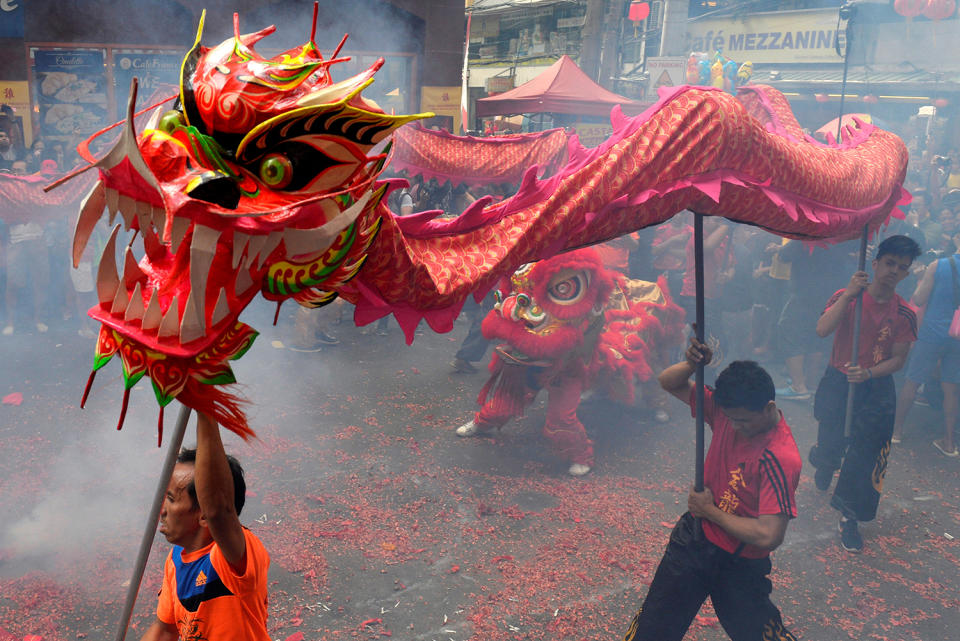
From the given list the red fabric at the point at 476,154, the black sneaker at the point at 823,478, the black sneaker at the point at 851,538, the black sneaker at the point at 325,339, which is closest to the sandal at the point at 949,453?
the black sneaker at the point at 823,478

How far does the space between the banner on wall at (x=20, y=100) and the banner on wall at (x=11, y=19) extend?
62 cm

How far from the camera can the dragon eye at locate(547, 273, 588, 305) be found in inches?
221

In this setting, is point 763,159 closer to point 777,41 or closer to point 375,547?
point 375,547

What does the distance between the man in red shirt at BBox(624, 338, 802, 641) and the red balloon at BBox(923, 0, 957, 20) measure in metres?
12.3

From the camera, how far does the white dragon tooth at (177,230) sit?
5.16ft

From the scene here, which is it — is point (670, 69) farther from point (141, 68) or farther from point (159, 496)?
point (159, 496)

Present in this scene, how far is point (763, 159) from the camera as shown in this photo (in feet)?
9.35

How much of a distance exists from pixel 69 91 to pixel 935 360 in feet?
36.5

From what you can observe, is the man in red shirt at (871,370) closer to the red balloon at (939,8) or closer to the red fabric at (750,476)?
the red fabric at (750,476)

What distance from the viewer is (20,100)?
1018 centimetres

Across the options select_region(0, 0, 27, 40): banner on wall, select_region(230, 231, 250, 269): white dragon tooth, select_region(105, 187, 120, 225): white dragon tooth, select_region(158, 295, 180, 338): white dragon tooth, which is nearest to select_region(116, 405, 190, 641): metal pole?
select_region(158, 295, 180, 338): white dragon tooth

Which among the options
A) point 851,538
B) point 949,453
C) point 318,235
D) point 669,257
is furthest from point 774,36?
point 318,235

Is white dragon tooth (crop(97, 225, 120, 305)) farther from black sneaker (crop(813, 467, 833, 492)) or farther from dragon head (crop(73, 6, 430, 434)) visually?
black sneaker (crop(813, 467, 833, 492))

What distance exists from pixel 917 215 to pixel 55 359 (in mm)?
9876
